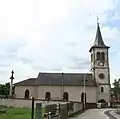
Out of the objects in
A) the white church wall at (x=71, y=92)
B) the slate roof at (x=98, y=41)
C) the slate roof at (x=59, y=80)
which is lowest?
the white church wall at (x=71, y=92)

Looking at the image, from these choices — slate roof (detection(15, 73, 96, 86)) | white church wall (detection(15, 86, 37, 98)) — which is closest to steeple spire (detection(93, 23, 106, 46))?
slate roof (detection(15, 73, 96, 86))

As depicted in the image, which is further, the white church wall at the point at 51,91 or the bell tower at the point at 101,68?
the white church wall at the point at 51,91

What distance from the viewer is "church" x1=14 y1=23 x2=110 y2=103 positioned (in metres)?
80.8

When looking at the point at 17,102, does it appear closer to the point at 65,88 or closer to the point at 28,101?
the point at 28,101

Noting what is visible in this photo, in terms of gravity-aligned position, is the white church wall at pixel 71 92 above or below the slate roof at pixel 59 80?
below

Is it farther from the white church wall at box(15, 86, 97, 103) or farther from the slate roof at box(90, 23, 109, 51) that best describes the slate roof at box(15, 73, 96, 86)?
the slate roof at box(90, 23, 109, 51)

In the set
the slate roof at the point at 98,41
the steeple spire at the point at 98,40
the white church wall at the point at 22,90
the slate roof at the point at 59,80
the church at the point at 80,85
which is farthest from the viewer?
the steeple spire at the point at 98,40

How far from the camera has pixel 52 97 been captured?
81.9 meters

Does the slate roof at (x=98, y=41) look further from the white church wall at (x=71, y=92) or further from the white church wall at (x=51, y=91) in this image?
the white church wall at (x=51, y=91)

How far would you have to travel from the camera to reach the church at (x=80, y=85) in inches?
3179

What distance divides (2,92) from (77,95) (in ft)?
132

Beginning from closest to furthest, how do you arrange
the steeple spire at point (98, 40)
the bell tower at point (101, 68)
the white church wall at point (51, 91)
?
1. the bell tower at point (101, 68)
2. the white church wall at point (51, 91)
3. the steeple spire at point (98, 40)

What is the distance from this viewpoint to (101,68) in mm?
81875

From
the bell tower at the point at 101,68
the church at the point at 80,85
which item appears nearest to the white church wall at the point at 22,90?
the church at the point at 80,85
